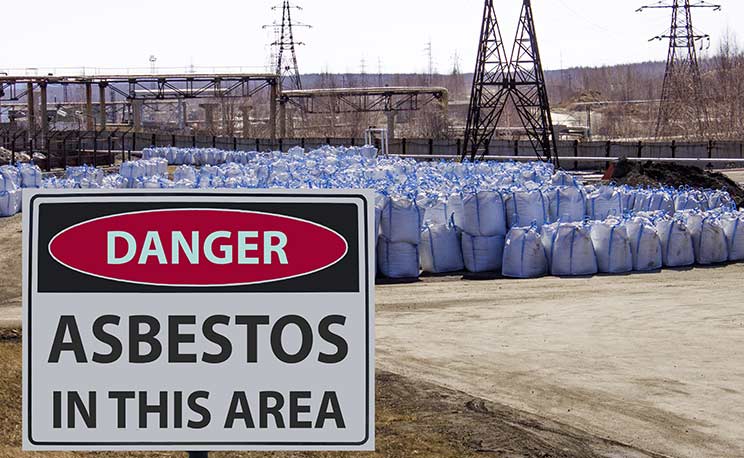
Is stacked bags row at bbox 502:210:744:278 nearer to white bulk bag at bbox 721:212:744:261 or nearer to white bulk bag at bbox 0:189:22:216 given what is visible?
white bulk bag at bbox 721:212:744:261

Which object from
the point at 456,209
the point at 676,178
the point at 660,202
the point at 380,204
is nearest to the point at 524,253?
the point at 456,209

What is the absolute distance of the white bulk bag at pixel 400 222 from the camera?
19750 millimetres

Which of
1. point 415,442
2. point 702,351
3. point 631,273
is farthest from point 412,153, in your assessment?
point 415,442

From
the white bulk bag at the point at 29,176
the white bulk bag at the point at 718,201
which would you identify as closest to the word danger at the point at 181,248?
the white bulk bag at the point at 718,201

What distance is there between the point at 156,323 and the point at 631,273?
18.4 metres

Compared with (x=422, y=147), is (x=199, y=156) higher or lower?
lower

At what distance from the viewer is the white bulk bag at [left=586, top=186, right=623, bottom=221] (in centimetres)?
2264

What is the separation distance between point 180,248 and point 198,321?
144mm

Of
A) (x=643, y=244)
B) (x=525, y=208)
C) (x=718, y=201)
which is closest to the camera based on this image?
(x=643, y=244)

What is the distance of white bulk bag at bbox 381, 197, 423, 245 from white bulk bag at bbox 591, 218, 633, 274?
3.09 meters

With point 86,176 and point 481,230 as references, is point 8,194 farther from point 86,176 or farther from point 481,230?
point 481,230

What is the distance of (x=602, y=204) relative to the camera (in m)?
22.7

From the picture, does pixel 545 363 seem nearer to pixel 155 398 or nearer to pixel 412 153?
pixel 155 398

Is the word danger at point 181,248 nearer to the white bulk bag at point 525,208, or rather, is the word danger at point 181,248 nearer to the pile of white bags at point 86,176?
the white bulk bag at point 525,208
